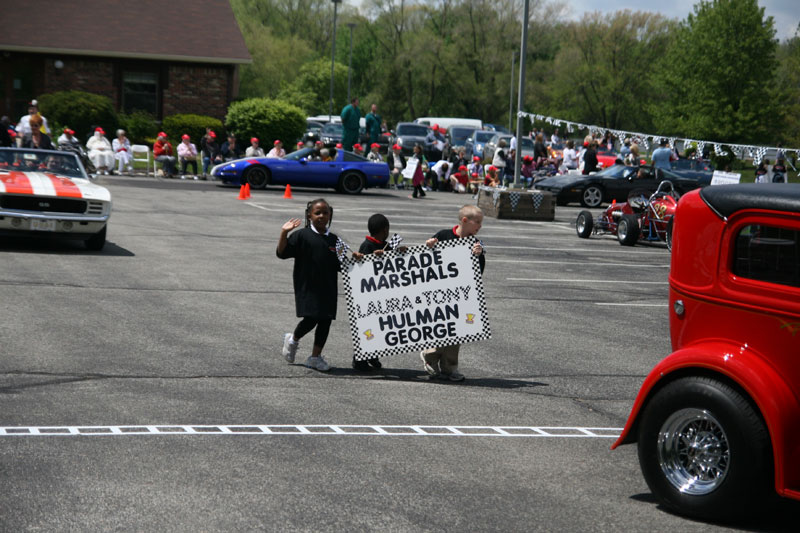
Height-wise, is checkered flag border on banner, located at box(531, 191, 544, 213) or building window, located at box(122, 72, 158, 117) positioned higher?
building window, located at box(122, 72, 158, 117)

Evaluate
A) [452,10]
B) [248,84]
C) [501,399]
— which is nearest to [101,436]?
[501,399]

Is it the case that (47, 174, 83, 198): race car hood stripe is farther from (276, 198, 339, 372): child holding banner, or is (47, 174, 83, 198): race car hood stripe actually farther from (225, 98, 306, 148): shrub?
(225, 98, 306, 148): shrub

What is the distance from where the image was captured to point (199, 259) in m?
16.3

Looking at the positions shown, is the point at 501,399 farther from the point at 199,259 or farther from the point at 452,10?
the point at 452,10

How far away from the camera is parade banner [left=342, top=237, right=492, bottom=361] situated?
29.8ft

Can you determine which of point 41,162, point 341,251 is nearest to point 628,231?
point 41,162

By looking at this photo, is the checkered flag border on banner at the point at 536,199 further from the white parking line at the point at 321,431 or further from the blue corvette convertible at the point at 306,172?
the white parking line at the point at 321,431

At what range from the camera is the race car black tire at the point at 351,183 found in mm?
31484

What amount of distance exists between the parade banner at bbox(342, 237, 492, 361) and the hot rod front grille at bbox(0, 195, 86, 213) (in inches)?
314

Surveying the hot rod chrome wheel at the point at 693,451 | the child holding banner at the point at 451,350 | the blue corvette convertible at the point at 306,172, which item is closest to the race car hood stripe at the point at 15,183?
the child holding banner at the point at 451,350

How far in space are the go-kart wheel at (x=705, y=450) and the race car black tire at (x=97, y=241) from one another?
12012 millimetres

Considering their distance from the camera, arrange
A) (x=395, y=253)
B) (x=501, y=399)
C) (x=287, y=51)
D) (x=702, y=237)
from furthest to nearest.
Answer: (x=287, y=51), (x=395, y=253), (x=501, y=399), (x=702, y=237)

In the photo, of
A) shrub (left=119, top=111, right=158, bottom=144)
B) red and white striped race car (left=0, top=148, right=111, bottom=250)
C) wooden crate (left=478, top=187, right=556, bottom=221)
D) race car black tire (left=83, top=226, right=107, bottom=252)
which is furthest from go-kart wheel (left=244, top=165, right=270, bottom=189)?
race car black tire (left=83, top=226, right=107, bottom=252)

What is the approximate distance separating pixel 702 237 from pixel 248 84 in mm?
67164
